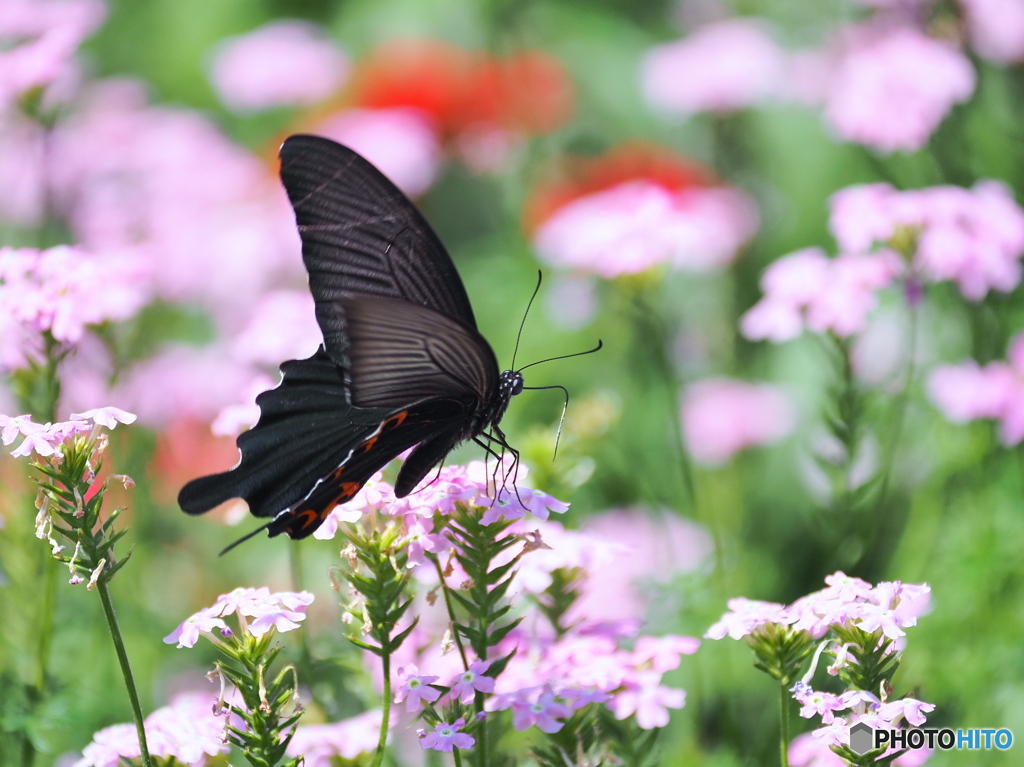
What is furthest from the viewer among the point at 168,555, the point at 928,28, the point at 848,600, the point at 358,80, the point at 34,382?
the point at 358,80

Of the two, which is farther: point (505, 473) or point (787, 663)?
point (505, 473)

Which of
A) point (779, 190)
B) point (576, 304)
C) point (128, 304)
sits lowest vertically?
point (128, 304)

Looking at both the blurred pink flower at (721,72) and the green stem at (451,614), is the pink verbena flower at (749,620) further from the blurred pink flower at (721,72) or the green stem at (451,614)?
→ the blurred pink flower at (721,72)

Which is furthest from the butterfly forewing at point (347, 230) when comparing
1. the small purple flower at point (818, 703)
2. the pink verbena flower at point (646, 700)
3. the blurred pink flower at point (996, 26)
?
the blurred pink flower at point (996, 26)

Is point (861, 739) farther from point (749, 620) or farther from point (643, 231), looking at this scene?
point (643, 231)

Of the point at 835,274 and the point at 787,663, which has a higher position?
the point at 835,274

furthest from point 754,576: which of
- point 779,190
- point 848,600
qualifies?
point 779,190

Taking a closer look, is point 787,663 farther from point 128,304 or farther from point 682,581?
point 128,304

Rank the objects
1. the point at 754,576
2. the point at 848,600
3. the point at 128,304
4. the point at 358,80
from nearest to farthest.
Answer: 1. the point at 848,600
2. the point at 128,304
3. the point at 754,576
4. the point at 358,80
